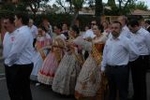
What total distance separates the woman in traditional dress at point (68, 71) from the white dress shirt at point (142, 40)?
149 cm

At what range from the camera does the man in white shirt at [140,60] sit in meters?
7.88

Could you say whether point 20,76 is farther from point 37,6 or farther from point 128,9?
point 128,9

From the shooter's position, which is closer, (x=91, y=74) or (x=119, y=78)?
(x=119, y=78)

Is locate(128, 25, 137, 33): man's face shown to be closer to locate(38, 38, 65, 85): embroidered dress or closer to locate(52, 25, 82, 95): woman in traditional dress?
locate(52, 25, 82, 95): woman in traditional dress

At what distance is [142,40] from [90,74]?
118 centimetres

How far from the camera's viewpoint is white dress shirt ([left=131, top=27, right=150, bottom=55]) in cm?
793

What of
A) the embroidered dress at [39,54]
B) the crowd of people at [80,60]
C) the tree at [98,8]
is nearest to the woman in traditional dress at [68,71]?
the crowd of people at [80,60]

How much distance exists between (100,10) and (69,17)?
350 centimetres

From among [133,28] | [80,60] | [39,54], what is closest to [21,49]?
[133,28]

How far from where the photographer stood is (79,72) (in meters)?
8.91

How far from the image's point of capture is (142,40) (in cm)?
799

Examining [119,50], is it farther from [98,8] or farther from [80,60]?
[98,8]

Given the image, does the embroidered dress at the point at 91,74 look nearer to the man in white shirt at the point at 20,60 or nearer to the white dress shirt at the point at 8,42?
the man in white shirt at the point at 20,60

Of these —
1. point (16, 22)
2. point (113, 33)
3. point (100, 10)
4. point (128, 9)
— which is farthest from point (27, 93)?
point (128, 9)
